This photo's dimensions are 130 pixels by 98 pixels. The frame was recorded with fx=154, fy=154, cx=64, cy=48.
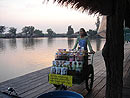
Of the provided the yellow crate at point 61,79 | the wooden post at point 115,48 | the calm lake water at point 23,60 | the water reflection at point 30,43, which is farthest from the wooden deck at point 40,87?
the water reflection at point 30,43

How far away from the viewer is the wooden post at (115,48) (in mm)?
1826

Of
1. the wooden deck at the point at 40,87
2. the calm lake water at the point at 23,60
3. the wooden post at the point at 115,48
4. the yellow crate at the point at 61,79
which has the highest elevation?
the wooden post at the point at 115,48

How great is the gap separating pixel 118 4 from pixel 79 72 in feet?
4.71

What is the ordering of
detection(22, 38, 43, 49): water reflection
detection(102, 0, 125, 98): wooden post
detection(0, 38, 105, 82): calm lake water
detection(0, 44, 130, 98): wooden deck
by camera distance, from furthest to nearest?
detection(22, 38, 43, 49): water reflection
detection(0, 38, 105, 82): calm lake water
detection(0, 44, 130, 98): wooden deck
detection(102, 0, 125, 98): wooden post

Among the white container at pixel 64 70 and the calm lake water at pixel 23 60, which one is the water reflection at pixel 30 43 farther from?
the white container at pixel 64 70

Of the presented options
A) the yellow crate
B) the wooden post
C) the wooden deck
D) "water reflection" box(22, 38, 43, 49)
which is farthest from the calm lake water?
the wooden post

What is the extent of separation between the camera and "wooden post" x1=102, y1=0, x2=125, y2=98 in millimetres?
1826

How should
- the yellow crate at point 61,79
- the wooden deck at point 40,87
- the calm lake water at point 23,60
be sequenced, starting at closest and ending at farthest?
1. the yellow crate at point 61,79
2. the wooden deck at point 40,87
3. the calm lake water at point 23,60

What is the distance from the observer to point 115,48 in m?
1.86

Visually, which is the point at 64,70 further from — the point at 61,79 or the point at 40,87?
the point at 40,87

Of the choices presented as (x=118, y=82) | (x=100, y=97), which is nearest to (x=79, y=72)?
(x=100, y=97)

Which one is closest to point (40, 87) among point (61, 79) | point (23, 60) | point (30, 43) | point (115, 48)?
point (61, 79)

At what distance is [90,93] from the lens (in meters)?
3.31

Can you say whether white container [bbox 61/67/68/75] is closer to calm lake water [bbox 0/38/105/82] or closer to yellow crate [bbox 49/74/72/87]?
yellow crate [bbox 49/74/72/87]
